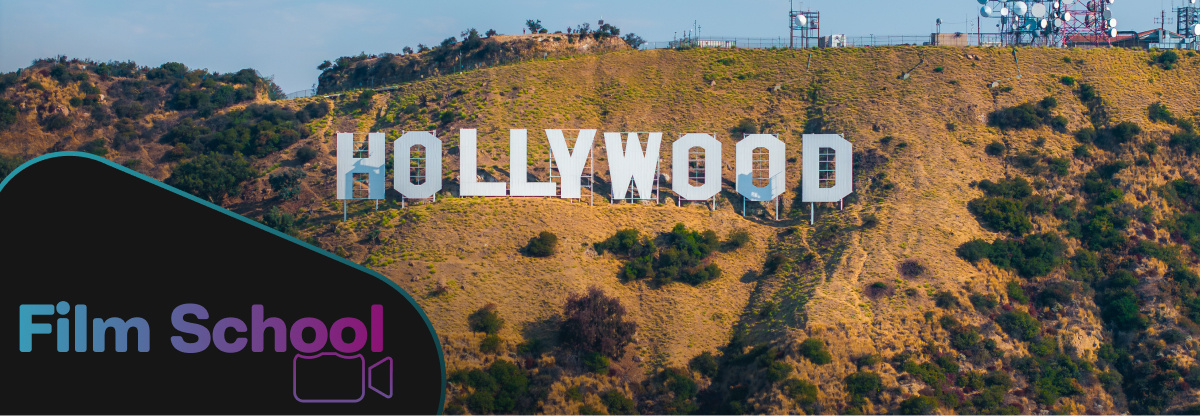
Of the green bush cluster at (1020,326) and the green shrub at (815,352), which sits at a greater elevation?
the green bush cluster at (1020,326)

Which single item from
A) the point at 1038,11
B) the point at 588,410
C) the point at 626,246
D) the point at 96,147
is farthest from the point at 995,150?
the point at 96,147

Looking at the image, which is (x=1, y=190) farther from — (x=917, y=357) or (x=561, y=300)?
(x=917, y=357)

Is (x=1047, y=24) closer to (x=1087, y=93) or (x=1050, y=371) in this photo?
(x=1087, y=93)

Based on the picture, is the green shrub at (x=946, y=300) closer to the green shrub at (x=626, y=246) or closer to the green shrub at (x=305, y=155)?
the green shrub at (x=626, y=246)

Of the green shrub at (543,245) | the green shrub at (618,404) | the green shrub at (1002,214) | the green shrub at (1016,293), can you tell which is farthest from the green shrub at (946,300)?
the green shrub at (543,245)

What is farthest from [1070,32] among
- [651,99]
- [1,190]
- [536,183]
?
[1,190]

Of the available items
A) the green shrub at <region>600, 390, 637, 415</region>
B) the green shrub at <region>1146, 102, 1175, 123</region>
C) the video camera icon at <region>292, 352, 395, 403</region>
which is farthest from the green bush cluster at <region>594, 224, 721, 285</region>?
the green shrub at <region>1146, 102, 1175, 123</region>
